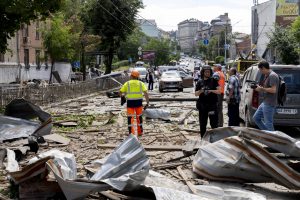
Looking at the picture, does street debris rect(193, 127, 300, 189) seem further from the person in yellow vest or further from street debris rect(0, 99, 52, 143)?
street debris rect(0, 99, 52, 143)

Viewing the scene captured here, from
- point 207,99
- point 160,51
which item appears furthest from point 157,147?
point 160,51

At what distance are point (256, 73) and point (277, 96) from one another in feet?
8.15

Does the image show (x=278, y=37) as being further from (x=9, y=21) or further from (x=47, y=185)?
(x=47, y=185)

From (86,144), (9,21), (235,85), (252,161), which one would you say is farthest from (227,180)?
(9,21)

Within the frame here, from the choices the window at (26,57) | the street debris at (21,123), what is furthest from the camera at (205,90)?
the window at (26,57)

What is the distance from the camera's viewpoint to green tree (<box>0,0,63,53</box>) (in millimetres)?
17736

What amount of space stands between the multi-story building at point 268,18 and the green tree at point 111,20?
1934 cm

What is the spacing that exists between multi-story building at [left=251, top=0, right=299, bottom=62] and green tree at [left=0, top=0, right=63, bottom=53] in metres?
46.6

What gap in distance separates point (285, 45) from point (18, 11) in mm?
36602

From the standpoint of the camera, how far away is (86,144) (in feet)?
36.3

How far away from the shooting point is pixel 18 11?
1778cm

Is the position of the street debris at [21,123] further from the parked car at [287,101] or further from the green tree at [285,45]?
the green tree at [285,45]

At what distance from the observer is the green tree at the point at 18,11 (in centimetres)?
1774

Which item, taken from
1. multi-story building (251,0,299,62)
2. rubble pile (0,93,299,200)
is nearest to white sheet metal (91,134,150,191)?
rubble pile (0,93,299,200)
